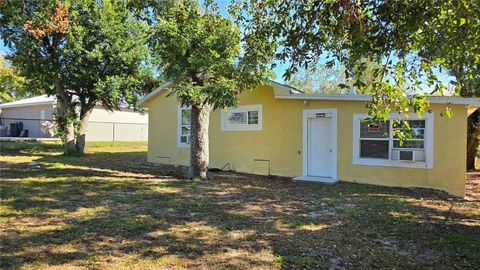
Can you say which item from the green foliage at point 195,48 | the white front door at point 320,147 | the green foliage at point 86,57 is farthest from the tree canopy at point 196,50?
the green foliage at point 86,57

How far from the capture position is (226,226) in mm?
6074

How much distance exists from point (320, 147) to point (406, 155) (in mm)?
2600

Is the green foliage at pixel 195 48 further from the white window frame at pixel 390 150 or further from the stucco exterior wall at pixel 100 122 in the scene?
the stucco exterior wall at pixel 100 122

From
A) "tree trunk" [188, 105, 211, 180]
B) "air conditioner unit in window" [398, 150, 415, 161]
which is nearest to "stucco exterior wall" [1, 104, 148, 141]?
"tree trunk" [188, 105, 211, 180]

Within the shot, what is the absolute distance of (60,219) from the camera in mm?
6086

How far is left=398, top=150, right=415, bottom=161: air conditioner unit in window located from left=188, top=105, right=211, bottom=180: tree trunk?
536 centimetres

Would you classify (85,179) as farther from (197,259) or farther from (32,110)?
(32,110)

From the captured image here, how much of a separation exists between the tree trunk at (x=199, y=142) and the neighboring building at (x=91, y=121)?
62.7 feet

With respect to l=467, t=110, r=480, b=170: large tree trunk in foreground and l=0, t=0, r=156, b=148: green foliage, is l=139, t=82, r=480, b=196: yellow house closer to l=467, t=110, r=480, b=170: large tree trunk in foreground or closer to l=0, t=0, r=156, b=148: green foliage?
l=0, t=0, r=156, b=148: green foliage

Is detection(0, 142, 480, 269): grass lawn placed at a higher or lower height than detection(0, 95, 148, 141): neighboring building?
lower

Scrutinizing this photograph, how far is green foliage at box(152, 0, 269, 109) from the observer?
8.99m

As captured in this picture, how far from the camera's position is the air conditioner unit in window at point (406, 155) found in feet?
34.0

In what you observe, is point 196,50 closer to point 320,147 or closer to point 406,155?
point 320,147

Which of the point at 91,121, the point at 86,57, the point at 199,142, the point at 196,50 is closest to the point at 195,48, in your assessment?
the point at 196,50
